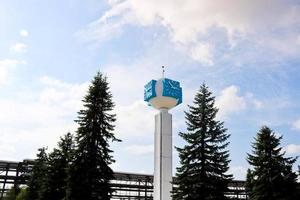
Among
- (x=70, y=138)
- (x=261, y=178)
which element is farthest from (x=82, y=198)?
(x=261, y=178)

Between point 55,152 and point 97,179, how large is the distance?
7178mm

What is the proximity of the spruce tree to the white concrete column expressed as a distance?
35.6 ft

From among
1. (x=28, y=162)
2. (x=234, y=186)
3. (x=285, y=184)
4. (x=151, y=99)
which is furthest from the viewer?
(x=234, y=186)

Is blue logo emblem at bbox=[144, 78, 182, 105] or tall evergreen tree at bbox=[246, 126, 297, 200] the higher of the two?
blue logo emblem at bbox=[144, 78, 182, 105]

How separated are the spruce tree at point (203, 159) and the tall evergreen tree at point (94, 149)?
5.72m

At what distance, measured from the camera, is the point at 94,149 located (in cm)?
2739

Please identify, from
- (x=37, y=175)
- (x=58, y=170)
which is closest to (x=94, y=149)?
(x=58, y=170)

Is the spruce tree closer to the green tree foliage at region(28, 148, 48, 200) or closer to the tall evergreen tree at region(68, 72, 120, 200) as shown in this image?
the tall evergreen tree at region(68, 72, 120, 200)

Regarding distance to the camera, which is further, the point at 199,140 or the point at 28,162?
the point at 28,162

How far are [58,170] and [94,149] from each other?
6085 millimetres

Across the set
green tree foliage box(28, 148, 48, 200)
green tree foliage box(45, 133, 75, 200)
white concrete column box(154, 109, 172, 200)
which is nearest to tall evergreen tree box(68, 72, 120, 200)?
green tree foliage box(45, 133, 75, 200)

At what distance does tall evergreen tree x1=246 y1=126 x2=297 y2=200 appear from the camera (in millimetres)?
27781

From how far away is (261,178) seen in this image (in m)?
28.7

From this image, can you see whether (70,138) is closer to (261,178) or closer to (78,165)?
(78,165)
